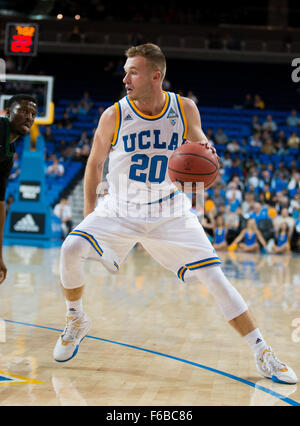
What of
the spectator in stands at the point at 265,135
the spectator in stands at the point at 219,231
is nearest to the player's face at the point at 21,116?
the spectator in stands at the point at 219,231

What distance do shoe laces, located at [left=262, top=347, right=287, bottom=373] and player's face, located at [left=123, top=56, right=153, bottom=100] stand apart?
1.89 m

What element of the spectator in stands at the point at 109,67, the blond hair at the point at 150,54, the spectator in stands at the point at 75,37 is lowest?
the blond hair at the point at 150,54

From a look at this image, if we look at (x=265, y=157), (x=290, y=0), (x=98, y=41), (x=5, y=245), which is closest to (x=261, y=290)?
(x=5, y=245)

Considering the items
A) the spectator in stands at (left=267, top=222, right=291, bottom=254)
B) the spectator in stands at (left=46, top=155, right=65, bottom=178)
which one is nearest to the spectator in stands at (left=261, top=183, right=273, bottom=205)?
the spectator in stands at (left=267, top=222, right=291, bottom=254)

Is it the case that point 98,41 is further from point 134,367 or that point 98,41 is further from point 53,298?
point 134,367

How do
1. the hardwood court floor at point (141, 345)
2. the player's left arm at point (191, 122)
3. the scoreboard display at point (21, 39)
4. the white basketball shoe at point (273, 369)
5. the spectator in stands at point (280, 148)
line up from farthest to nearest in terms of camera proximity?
the spectator in stands at point (280, 148) < the scoreboard display at point (21, 39) < the player's left arm at point (191, 122) < the white basketball shoe at point (273, 369) < the hardwood court floor at point (141, 345)

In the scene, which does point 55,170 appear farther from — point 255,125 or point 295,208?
point 255,125

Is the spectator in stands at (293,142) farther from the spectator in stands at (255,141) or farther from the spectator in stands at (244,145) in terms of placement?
the spectator in stands at (244,145)

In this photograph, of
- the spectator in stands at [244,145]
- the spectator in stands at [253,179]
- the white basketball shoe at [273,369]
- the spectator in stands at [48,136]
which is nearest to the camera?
the white basketball shoe at [273,369]

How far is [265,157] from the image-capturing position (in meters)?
18.0

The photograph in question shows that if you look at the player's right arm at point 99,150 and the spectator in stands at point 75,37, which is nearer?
the player's right arm at point 99,150

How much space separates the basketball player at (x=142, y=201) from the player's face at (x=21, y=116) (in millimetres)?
466

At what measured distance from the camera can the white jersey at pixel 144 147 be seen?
372 centimetres

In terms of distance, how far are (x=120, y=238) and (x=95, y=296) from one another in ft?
9.57
